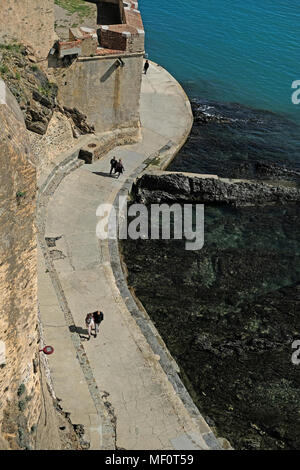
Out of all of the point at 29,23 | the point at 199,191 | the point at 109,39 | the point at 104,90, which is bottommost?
Answer: the point at 199,191

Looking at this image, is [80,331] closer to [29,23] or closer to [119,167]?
[119,167]

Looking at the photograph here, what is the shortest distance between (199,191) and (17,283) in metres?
15.0

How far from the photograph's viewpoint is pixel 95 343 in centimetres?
1608

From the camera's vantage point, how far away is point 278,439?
1476 cm

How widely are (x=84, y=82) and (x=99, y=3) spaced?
5.99 m

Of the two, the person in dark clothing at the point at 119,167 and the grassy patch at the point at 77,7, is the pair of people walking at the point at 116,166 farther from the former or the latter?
the grassy patch at the point at 77,7

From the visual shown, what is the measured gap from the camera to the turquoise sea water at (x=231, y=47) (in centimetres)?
3659

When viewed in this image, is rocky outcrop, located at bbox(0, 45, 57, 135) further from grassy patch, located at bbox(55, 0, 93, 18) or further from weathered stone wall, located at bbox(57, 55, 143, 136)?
grassy patch, located at bbox(55, 0, 93, 18)

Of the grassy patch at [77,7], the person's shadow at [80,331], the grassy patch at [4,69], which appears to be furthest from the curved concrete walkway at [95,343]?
the grassy patch at [77,7]

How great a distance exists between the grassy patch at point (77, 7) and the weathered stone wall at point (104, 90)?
3457mm

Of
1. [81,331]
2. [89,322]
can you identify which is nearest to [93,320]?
[89,322]

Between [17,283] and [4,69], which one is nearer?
[17,283]

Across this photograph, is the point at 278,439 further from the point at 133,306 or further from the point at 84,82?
the point at 84,82

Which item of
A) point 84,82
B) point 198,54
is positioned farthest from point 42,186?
point 198,54
